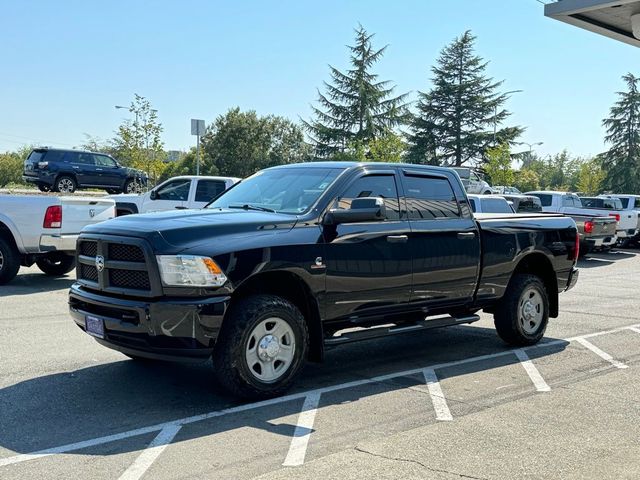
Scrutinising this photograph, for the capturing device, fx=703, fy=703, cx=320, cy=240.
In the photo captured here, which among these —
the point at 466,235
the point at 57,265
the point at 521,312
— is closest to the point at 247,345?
the point at 466,235

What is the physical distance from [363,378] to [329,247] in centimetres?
133

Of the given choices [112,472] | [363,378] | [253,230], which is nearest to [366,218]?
[253,230]

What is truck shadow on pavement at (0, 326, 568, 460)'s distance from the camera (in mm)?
4836

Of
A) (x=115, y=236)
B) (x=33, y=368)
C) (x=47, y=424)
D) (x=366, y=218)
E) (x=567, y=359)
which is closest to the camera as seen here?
(x=47, y=424)

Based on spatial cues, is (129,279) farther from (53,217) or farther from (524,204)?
(524,204)

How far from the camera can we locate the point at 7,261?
11258 mm

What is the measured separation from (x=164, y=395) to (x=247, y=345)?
904mm

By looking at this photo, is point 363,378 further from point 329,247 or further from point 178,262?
point 178,262

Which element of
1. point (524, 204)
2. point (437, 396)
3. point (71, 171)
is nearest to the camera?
point (437, 396)

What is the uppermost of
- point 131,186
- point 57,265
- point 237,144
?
point 237,144

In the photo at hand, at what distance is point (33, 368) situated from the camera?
6.42 m

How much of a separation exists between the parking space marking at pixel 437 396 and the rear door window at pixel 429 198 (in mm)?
1511

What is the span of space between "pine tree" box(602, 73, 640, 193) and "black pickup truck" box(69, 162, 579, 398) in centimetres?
7022

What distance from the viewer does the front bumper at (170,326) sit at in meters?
→ 5.17
